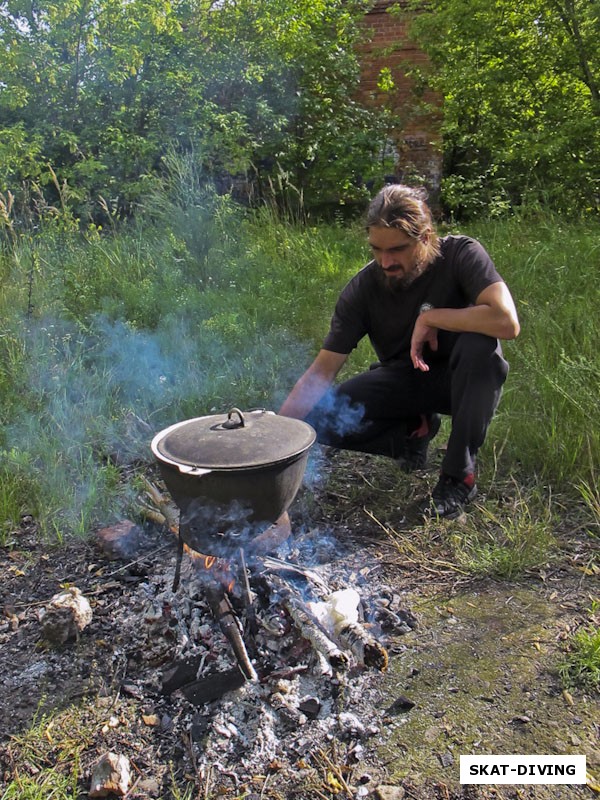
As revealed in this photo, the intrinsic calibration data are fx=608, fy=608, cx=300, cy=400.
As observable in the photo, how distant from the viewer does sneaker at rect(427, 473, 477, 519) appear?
2.87 meters

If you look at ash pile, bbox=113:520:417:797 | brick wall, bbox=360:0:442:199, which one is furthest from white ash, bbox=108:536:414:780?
brick wall, bbox=360:0:442:199

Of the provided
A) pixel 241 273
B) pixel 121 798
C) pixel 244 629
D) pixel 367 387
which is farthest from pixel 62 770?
pixel 241 273

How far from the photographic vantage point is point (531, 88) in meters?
6.50

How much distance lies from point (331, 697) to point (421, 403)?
1.66 m

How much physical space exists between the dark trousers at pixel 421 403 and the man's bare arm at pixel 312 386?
0.23 metres

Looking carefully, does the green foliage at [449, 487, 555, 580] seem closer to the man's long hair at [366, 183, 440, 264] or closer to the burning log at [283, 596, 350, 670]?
the burning log at [283, 596, 350, 670]

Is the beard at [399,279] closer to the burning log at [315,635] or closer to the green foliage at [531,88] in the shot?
the burning log at [315,635]

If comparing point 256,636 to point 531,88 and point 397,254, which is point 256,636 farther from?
point 531,88

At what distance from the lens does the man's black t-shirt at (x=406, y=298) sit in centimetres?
287

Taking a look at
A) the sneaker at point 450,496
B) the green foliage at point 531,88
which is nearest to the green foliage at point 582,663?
the sneaker at point 450,496

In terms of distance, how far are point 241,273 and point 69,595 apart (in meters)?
3.79

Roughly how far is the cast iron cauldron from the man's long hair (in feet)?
3.51

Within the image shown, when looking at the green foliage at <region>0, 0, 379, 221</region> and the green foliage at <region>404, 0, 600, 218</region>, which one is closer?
the green foliage at <region>404, 0, 600, 218</region>

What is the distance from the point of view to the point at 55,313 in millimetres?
4754
